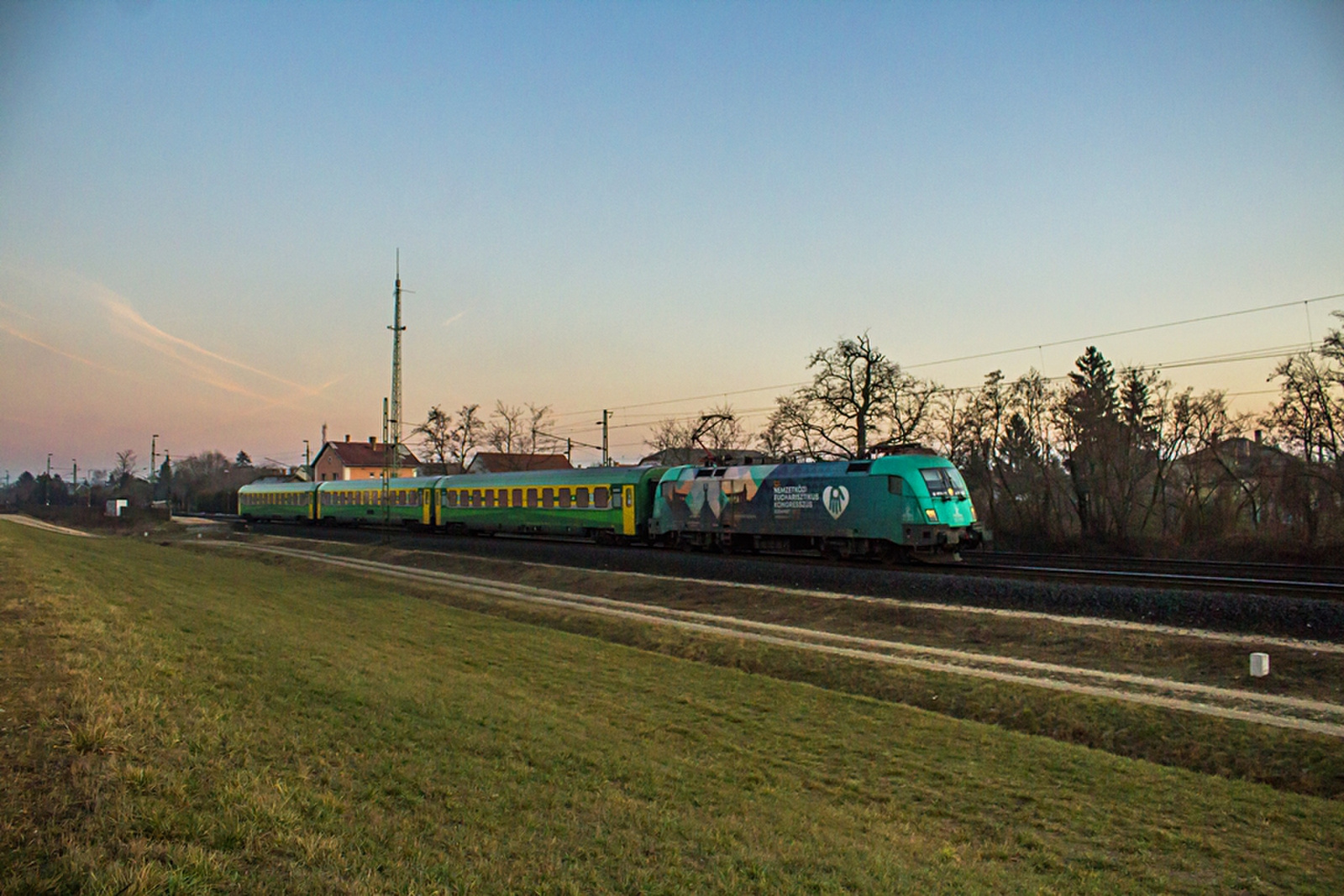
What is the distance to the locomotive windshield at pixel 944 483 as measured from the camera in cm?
2223

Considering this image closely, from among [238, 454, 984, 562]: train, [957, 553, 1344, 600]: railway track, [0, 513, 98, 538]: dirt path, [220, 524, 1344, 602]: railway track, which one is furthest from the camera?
[0, 513, 98, 538]: dirt path

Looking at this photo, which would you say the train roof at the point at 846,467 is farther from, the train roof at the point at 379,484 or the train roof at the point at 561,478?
the train roof at the point at 379,484

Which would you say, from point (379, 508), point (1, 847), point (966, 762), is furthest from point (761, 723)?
point (379, 508)

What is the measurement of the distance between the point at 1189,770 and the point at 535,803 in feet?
24.3

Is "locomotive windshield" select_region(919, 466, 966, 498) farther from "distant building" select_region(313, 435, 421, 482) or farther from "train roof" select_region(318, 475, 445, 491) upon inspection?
"distant building" select_region(313, 435, 421, 482)

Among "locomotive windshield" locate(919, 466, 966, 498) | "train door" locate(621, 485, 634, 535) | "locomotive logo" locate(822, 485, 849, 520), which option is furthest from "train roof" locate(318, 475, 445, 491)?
"locomotive windshield" locate(919, 466, 966, 498)

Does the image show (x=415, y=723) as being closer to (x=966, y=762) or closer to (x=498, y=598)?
(x=966, y=762)

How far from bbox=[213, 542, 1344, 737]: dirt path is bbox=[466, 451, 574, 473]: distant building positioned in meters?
73.0

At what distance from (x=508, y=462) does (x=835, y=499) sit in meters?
75.9

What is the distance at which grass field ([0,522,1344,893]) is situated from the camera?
15.5 feet

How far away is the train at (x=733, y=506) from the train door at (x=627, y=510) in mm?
46

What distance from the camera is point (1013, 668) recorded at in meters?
13.2

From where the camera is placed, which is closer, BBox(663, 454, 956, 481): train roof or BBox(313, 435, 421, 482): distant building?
BBox(663, 454, 956, 481): train roof

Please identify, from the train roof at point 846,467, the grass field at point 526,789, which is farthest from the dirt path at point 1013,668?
the train roof at point 846,467
